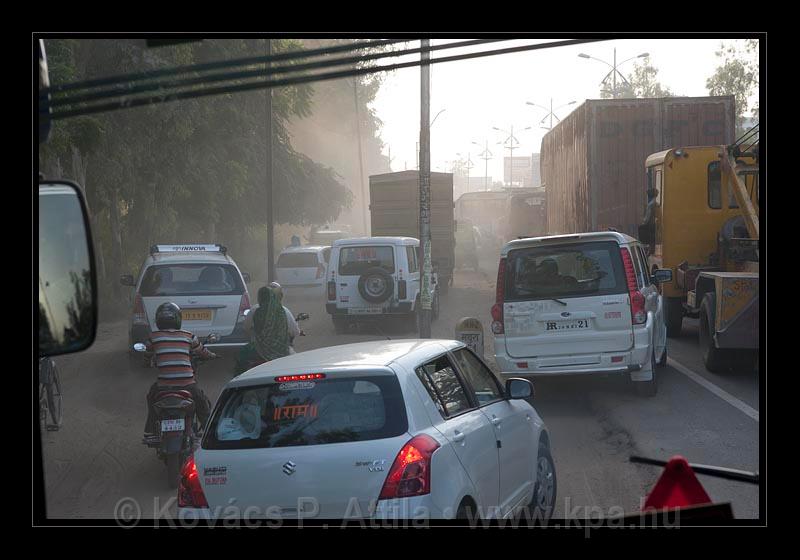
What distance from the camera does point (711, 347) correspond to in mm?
12781

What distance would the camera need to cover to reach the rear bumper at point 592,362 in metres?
11.2

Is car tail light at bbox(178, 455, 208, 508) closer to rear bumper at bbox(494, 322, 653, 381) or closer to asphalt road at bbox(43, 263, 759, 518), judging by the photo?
asphalt road at bbox(43, 263, 759, 518)

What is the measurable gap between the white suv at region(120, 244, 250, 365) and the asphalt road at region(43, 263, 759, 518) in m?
0.79

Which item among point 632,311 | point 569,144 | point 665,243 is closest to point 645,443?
point 632,311

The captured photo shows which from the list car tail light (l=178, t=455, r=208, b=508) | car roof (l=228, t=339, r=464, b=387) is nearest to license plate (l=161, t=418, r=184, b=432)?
car roof (l=228, t=339, r=464, b=387)

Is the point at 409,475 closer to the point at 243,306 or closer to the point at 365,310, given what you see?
the point at 243,306

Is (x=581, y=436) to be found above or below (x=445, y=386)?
below

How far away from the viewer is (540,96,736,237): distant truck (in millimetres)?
19594

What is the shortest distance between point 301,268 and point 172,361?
22.1 metres

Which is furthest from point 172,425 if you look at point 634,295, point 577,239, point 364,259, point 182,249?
point 364,259

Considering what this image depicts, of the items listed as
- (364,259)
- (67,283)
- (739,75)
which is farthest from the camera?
(739,75)
